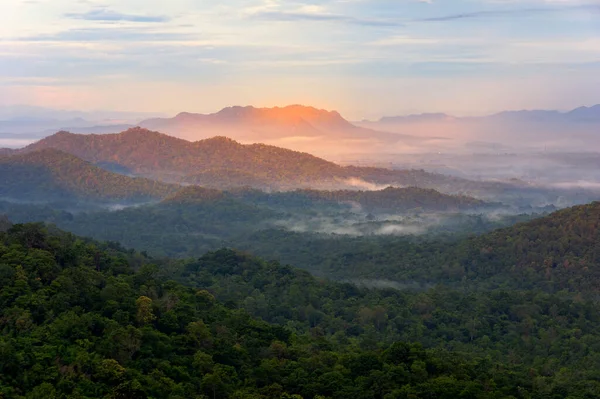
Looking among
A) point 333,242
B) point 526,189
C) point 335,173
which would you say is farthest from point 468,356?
point 526,189

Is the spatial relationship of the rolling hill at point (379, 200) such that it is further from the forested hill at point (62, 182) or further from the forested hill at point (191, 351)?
the forested hill at point (191, 351)

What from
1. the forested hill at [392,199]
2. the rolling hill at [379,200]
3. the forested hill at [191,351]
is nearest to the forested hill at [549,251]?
the forested hill at [191,351]

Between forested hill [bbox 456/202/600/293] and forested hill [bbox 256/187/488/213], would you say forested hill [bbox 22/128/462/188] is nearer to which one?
forested hill [bbox 256/187/488/213]

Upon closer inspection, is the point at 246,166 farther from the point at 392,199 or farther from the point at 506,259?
the point at 506,259

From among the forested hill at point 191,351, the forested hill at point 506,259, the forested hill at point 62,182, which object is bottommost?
the forested hill at point 506,259

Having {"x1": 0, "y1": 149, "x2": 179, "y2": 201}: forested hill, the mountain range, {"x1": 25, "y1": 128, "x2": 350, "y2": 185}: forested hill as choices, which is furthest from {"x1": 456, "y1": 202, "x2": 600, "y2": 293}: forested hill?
{"x1": 25, "y1": 128, "x2": 350, "y2": 185}: forested hill

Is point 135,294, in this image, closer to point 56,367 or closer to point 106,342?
point 106,342

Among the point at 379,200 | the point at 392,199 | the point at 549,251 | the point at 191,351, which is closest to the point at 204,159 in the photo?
the point at 379,200
